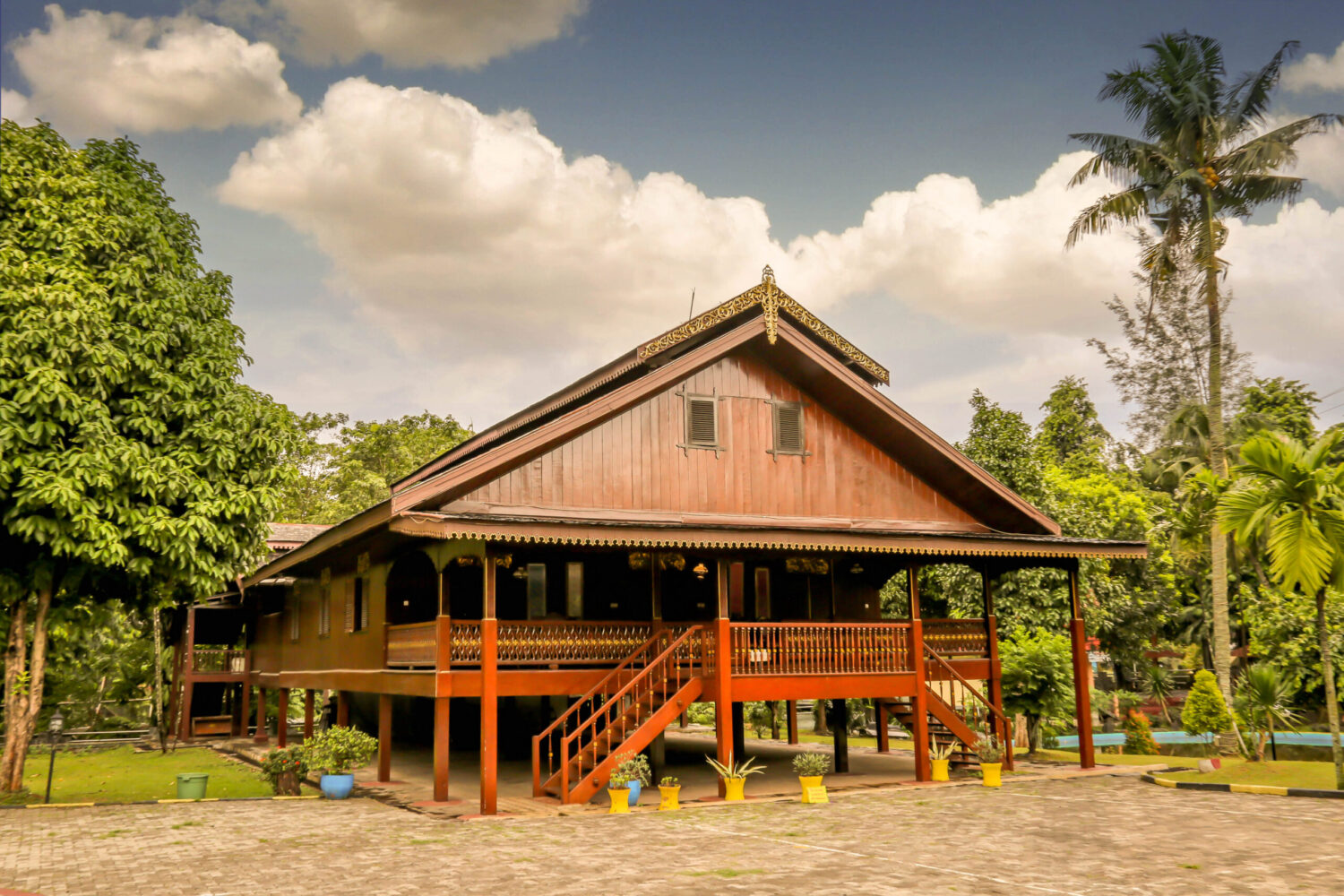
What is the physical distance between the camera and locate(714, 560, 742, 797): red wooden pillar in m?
17.7

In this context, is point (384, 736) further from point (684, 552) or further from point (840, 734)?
point (840, 734)

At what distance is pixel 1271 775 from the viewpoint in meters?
19.2

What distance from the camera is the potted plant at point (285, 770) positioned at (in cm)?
1927

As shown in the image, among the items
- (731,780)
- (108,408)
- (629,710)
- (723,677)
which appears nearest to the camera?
(629,710)

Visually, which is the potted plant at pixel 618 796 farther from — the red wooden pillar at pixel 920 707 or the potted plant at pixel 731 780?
the red wooden pillar at pixel 920 707

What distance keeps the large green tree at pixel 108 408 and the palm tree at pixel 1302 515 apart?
18.3 metres

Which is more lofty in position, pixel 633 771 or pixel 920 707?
pixel 920 707

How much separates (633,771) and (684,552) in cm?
471

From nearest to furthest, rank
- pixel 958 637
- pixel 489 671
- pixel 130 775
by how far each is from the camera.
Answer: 1. pixel 489 671
2. pixel 958 637
3. pixel 130 775

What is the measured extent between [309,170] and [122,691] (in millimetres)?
21437

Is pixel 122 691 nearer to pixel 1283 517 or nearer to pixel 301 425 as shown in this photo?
pixel 301 425

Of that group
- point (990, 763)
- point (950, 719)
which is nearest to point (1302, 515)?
point (990, 763)

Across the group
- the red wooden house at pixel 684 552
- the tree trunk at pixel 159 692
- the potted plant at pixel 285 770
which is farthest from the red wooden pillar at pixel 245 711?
the potted plant at pixel 285 770

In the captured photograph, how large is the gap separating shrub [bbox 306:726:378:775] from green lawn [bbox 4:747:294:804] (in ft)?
6.89
